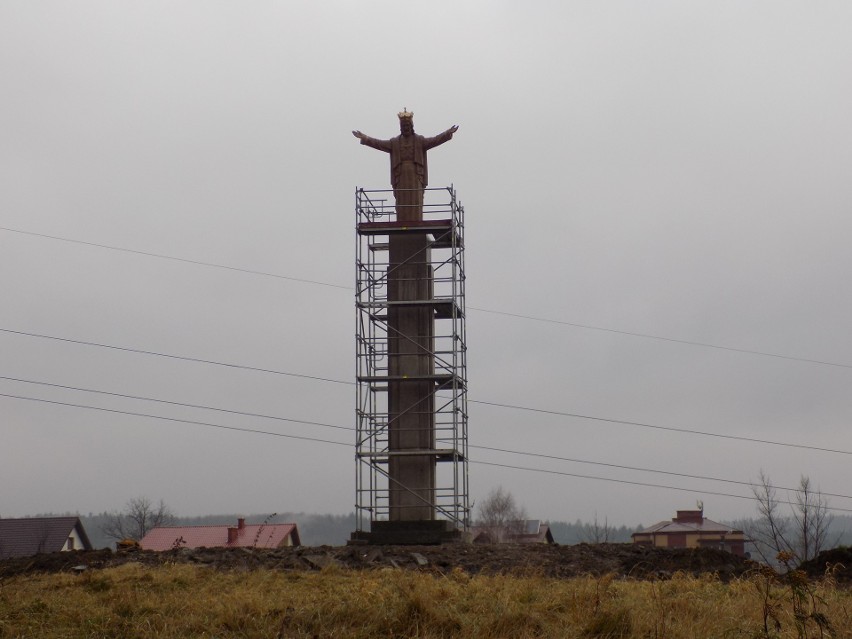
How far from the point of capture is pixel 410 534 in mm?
27328

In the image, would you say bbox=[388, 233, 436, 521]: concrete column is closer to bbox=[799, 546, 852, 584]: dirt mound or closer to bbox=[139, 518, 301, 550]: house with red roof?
bbox=[799, 546, 852, 584]: dirt mound

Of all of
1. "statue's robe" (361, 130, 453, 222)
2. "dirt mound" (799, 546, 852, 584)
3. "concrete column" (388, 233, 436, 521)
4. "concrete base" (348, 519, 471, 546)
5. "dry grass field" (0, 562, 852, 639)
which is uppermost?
"statue's robe" (361, 130, 453, 222)

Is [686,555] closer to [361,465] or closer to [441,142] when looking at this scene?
[361,465]

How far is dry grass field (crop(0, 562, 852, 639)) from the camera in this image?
14.2m

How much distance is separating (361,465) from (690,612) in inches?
598

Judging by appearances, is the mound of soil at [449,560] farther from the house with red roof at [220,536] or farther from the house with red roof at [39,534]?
the house with red roof at [39,534]

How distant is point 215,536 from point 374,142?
89.5 feet

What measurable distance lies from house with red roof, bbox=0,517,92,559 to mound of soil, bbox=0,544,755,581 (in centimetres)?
3512

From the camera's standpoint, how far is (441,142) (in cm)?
3228

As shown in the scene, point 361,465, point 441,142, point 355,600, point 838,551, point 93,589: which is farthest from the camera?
point 441,142

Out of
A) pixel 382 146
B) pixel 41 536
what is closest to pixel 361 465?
pixel 382 146

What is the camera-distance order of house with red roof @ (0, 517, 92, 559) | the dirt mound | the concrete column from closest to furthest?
the dirt mound → the concrete column → house with red roof @ (0, 517, 92, 559)

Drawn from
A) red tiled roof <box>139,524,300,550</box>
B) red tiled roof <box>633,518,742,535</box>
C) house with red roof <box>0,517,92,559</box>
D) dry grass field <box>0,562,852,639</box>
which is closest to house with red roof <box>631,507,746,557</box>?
red tiled roof <box>633,518,742,535</box>

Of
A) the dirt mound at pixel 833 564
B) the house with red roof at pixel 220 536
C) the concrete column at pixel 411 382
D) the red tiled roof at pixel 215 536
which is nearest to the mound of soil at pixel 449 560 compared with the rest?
the dirt mound at pixel 833 564
